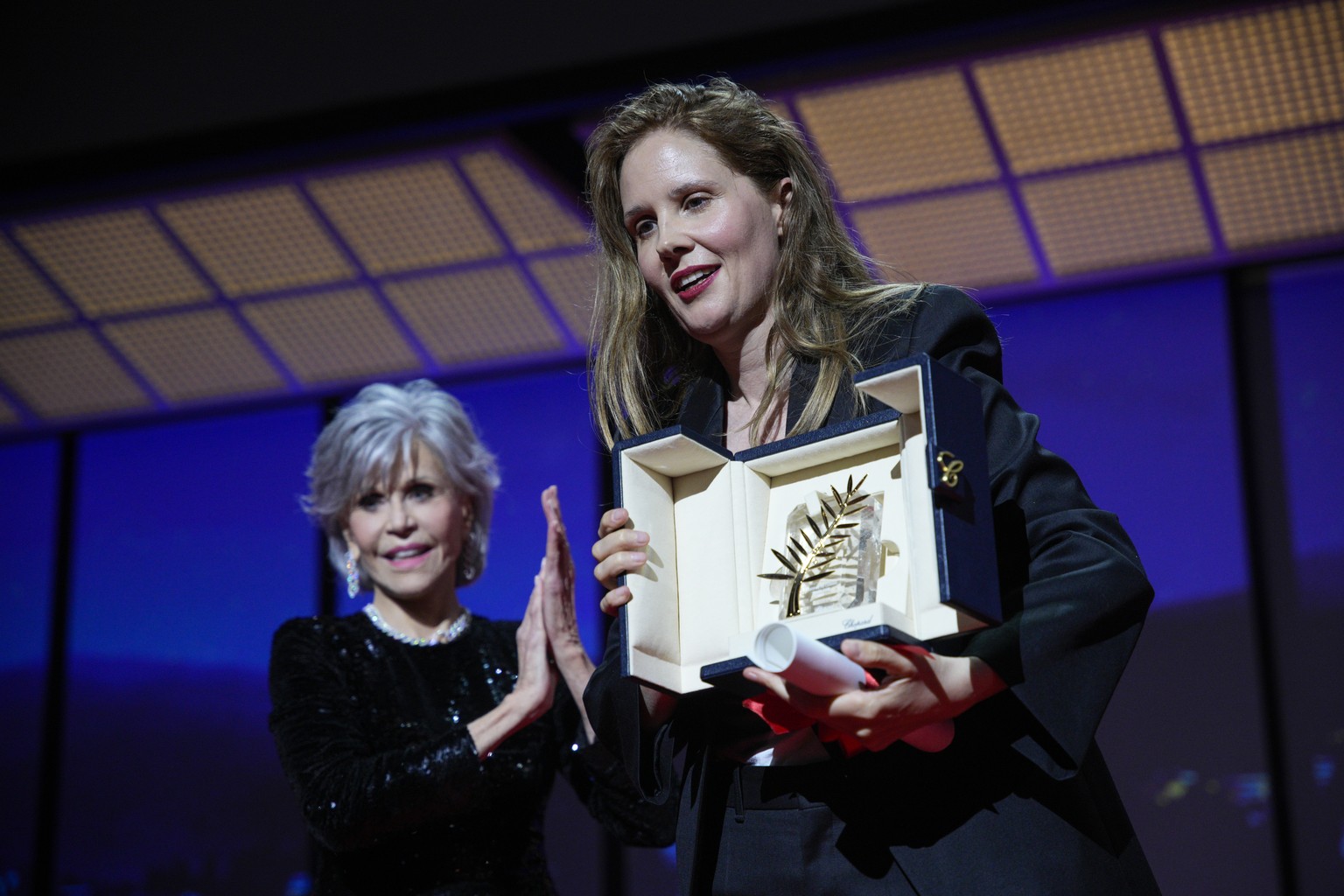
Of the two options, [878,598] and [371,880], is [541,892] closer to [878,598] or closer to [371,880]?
[371,880]

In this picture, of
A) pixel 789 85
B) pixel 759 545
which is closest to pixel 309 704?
pixel 759 545

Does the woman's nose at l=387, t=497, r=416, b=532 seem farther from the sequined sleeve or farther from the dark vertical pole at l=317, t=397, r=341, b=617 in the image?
the dark vertical pole at l=317, t=397, r=341, b=617

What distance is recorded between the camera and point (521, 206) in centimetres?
473

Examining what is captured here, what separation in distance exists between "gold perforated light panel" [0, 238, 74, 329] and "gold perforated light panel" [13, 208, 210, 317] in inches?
2.8

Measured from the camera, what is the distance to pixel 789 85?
13.5 ft

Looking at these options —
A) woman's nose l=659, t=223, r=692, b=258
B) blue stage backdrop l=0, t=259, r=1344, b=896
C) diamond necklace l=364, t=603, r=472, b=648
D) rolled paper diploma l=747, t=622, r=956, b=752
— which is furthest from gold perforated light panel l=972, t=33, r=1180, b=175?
rolled paper diploma l=747, t=622, r=956, b=752

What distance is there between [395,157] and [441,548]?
1.99 m

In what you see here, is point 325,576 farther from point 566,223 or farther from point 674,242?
point 674,242

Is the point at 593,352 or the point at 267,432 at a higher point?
the point at 267,432

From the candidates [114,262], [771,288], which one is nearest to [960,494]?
[771,288]

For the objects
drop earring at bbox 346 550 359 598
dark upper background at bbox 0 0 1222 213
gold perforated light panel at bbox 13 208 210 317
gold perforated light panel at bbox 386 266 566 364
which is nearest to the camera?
drop earring at bbox 346 550 359 598

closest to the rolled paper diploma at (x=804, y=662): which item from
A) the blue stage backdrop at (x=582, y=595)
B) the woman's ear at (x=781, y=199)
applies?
the woman's ear at (x=781, y=199)

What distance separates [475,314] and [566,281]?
1.25 ft

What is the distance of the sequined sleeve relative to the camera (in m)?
2.47
